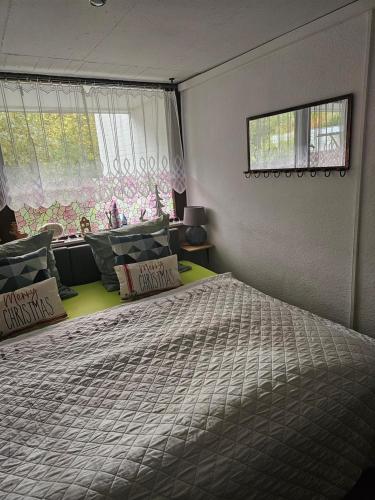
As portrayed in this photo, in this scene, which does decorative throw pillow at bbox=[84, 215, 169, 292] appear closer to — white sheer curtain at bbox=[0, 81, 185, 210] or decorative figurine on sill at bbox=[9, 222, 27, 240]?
white sheer curtain at bbox=[0, 81, 185, 210]

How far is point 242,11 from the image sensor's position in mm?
1711

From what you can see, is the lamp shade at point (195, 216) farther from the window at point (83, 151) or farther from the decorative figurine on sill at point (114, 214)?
the decorative figurine on sill at point (114, 214)

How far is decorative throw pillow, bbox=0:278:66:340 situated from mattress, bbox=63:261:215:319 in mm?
138

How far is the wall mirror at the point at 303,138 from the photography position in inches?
76.0

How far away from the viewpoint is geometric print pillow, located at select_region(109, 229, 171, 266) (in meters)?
2.41

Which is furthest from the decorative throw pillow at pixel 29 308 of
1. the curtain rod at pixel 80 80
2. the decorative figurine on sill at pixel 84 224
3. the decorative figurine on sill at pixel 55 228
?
the curtain rod at pixel 80 80

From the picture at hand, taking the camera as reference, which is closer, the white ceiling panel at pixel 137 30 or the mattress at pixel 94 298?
the white ceiling panel at pixel 137 30

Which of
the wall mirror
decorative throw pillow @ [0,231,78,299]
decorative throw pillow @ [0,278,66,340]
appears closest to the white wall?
the wall mirror

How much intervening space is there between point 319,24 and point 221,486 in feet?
7.64

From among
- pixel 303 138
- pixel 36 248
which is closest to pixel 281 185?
pixel 303 138

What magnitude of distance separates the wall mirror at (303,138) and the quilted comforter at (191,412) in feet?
3.38

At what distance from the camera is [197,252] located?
3.30m

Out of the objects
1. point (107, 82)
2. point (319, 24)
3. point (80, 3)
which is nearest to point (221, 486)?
point (80, 3)

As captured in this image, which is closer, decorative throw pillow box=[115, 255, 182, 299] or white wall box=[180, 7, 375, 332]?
white wall box=[180, 7, 375, 332]
